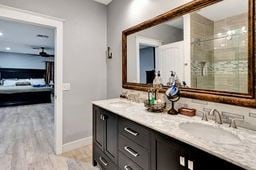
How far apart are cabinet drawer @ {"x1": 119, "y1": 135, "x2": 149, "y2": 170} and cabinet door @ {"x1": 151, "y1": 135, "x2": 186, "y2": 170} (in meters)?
0.10

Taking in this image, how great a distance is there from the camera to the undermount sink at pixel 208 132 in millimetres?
1130

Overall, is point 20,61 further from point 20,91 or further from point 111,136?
point 111,136

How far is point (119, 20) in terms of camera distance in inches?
109

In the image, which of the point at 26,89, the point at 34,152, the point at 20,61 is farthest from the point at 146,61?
the point at 20,61

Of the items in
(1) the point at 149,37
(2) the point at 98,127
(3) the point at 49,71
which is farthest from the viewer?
(3) the point at 49,71

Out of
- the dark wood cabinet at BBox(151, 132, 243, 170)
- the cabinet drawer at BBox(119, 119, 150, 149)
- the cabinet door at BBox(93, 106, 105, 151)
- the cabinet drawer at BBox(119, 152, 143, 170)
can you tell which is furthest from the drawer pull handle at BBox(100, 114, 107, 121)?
the dark wood cabinet at BBox(151, 132, 243, 170)

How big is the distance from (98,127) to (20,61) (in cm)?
873

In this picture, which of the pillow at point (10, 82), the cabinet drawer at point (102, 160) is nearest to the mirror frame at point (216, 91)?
the cabinet drawer at point (102, 160)

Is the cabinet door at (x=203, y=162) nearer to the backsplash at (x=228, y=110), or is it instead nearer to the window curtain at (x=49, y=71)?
the backsplash at (x=228, y=110)

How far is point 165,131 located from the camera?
3.65 feet

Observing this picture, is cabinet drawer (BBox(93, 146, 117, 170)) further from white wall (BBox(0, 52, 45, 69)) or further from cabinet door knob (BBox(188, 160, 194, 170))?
white wall (BBox(0, 52, 45, 69))

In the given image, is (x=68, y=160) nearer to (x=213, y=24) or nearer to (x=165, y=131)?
(x=165, y=131)

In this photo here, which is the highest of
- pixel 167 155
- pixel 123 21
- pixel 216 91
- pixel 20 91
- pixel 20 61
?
pixel 20 61

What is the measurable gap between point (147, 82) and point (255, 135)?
1362 mm
